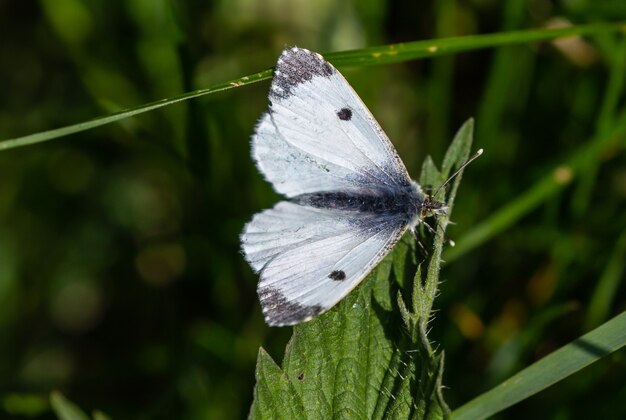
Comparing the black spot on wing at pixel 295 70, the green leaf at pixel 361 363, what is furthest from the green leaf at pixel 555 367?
the black spot on wing at pixel 295 70

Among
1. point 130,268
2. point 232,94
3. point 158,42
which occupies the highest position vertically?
point 158,42

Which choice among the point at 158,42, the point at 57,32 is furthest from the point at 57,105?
the point at 158,42

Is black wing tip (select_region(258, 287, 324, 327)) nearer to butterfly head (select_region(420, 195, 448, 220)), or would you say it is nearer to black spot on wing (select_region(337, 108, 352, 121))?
butterfly head (select_region(420, 195, 448, 220))

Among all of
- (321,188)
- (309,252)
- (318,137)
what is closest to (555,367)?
(309,252)

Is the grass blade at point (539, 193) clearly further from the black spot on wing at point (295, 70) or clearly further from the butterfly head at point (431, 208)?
the black spot on wing at point (295, 70)

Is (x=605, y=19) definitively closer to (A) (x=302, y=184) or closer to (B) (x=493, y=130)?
(B) (x=493, y=130)

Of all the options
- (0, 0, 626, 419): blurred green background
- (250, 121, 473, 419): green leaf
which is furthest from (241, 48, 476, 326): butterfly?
(0, 0, 626, 419): blurred green background
